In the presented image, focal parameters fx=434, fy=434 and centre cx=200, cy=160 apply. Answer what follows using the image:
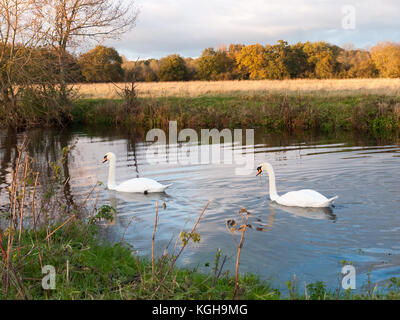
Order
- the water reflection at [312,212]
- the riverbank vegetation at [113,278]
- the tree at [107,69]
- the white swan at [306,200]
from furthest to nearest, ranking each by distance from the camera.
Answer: the tree at [107,69]
the white swan at [306,200]
the water reflection at [312,212]
the riverbank vegetation at [113,278]

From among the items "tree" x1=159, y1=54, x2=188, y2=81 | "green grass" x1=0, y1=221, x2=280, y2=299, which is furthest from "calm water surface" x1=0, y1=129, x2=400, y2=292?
"tree" x1=159, y1=54, x2=188, y2=81

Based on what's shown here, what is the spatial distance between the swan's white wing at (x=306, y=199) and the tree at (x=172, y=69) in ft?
166

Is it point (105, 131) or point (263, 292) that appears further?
point (105, 131)

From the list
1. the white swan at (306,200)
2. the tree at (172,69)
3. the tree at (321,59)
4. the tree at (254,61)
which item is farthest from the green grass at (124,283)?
the tree at (254,61)

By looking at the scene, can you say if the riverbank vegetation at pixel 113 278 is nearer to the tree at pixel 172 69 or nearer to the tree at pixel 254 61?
the tree at pixel 172 69

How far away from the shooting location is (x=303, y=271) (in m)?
5.11

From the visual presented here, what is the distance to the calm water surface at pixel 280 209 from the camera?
5469 mm

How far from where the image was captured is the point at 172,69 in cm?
5772

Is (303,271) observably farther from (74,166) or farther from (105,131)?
(105,131)

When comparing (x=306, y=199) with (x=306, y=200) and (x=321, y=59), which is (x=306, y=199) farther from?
(x=321, y=59)

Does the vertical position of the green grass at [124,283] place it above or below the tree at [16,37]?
below

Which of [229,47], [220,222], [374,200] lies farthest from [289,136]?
[229,47]

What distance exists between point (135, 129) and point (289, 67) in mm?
40232

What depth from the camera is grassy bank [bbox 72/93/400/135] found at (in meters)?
19.9
